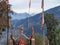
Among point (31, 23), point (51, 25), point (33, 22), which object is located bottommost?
point (51, 25)

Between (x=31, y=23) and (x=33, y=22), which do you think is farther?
(x=33, y=22)

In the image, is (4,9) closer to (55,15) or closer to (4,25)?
(4,25)

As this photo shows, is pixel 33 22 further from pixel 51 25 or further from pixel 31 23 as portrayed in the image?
pixel 51 25

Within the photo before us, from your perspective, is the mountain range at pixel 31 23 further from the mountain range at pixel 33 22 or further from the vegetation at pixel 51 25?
the vegetation at pixel 51 25

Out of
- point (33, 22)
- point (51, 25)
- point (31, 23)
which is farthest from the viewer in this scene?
point (51, 25)

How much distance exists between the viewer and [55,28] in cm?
4319

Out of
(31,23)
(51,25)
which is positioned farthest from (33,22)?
(51,25)

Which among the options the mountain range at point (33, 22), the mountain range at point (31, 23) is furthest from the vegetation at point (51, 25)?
the mountain range at point (31, 23)

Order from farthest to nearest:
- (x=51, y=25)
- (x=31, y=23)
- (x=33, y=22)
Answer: (x=51, y=25) → (x=33, y=22) → (x=31, y=23)

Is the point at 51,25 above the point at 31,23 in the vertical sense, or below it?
below

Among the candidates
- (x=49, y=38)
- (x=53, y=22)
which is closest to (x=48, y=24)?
(x=53, y=22)

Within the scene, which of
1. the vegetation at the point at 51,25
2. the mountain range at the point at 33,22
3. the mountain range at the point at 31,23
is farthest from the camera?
the vegetation at the point at 51,25

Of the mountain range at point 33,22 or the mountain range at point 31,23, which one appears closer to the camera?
the mountain range at point 31,23

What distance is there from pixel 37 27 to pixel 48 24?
7.37m
